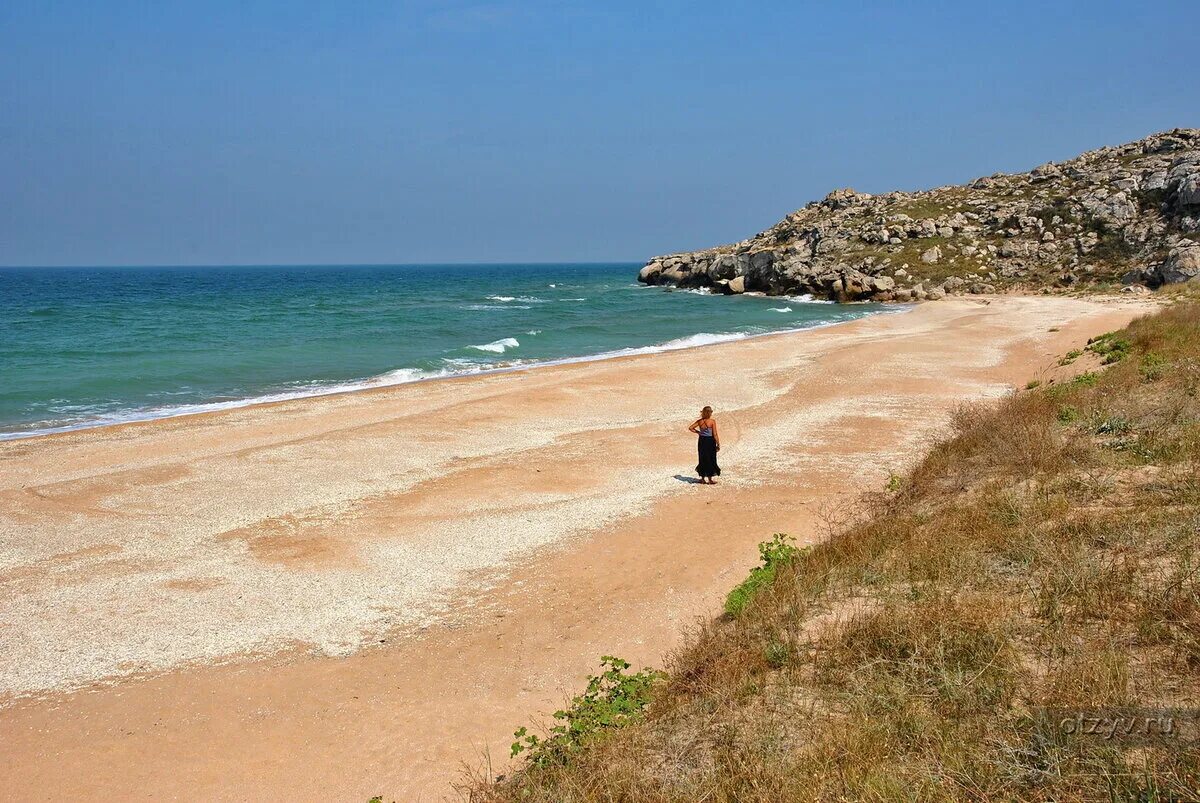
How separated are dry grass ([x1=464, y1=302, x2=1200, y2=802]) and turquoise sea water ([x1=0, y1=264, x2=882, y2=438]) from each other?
22.2 metres

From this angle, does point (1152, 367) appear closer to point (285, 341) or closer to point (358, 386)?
point (358, 386)

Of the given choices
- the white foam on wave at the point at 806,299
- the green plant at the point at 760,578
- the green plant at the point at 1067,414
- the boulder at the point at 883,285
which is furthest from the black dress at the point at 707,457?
the white foam on wave at the point at 806,299

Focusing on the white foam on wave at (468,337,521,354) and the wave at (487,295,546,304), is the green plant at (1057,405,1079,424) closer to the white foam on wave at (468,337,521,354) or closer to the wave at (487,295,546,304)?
the white foam on wave at (468,337,521,354)

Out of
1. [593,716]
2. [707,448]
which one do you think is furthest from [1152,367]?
[593,716]

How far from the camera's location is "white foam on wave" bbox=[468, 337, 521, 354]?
38719 mm

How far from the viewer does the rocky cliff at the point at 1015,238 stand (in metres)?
58.0

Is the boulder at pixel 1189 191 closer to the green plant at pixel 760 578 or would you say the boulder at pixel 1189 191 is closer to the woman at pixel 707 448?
the woman at pixel 707 448

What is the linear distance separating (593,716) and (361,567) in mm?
5831

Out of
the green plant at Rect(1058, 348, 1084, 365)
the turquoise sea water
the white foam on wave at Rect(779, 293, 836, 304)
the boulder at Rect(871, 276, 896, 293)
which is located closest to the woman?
the green plant at Rect(1058, 348, 1084, 365)

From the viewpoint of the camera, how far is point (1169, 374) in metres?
13.6

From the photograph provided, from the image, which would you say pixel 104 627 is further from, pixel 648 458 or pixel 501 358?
pixel 501 358

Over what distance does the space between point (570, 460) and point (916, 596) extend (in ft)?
34.3

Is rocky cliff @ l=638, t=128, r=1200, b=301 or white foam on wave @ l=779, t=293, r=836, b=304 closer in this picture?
rocky cliff @ l=638, t=128, r=1200, b=301

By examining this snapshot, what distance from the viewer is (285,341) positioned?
42094 millimetres
